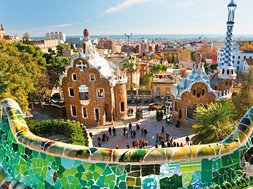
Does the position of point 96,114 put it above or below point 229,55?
below

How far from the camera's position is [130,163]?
4723 millimetres

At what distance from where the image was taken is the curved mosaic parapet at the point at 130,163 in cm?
474

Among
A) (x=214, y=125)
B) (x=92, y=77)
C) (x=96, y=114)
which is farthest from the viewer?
(x=96, y=114)

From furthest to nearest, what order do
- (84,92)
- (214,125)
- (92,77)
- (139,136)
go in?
(84,92) → (92,77) → (139,136) → (214,125)

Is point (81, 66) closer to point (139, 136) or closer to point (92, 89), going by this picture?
point (92, 89)

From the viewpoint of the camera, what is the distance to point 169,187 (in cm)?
489

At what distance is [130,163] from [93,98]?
22.2 metres

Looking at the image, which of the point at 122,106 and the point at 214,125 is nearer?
the point at 214,125

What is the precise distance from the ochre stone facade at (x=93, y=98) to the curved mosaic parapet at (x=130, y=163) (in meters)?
20.8

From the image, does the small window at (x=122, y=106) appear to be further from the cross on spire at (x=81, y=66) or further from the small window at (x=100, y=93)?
the cross on spire at (x=81, y=66)

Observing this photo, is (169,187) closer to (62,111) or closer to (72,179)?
(72,179)

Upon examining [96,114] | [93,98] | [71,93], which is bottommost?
[96,114]

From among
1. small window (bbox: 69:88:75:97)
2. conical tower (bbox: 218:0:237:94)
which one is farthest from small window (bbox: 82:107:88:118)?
conical tower (bbox: 218:0:237:94)

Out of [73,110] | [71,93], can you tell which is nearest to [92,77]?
[71,93]
